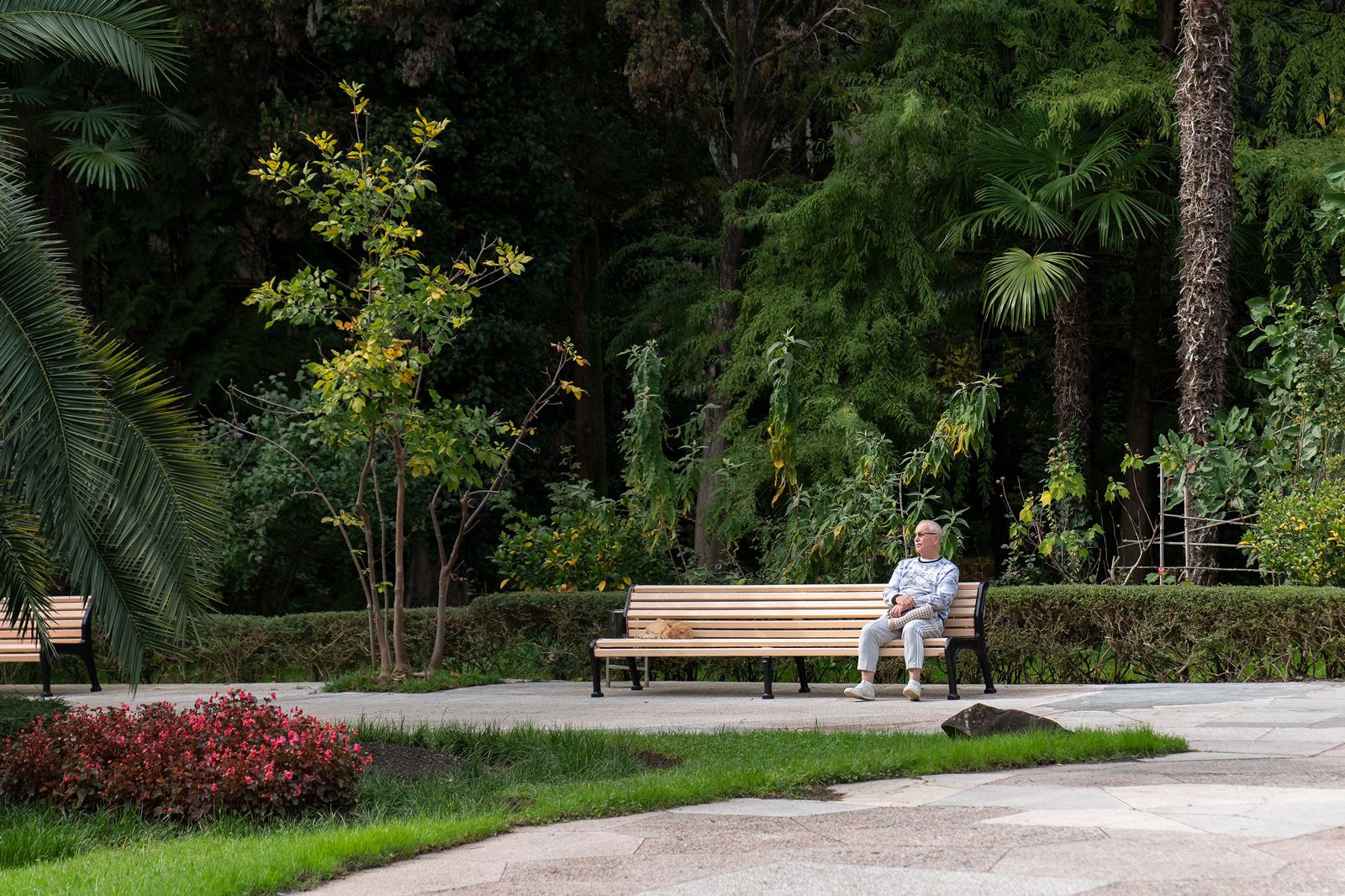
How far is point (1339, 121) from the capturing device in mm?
17297

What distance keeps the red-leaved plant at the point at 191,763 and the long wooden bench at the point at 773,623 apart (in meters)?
4.59

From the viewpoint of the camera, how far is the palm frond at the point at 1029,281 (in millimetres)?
15820

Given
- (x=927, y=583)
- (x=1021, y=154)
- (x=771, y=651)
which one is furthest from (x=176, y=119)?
(x=927, y=583)

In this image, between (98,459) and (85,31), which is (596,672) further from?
(85,31)

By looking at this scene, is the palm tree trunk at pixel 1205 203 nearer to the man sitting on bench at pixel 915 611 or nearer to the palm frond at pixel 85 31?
the man sitting on bench at pixel 915 611

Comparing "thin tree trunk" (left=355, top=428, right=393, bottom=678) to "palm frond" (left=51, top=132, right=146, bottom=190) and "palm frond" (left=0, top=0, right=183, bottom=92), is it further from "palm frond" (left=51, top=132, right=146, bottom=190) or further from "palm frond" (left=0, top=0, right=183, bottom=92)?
"palm frond" (left=51, top=132, right=146, bottom=190)

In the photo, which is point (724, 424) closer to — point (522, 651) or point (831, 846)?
point (522, 651)

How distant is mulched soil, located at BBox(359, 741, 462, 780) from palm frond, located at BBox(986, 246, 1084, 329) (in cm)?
1014

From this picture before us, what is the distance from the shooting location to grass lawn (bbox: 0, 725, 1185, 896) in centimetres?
485

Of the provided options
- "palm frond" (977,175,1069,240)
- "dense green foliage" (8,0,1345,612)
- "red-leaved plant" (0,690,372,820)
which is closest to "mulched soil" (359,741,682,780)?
"red-leaved plant" (0,690,372,820)

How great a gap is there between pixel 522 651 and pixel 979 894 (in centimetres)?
916

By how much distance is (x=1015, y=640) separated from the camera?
37.2 ft

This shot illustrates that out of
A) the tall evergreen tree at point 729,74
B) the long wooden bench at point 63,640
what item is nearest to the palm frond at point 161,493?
the long wooden bench at point 63,640

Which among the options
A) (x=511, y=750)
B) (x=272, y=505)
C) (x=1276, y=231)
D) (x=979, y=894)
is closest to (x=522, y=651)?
(x=272, y=505)
